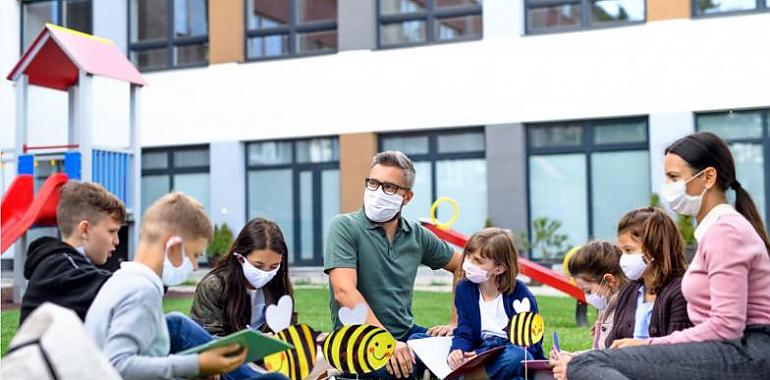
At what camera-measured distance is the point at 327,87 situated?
668 inches

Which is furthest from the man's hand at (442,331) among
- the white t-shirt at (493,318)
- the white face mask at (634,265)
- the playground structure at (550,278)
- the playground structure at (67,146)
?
the playground structure at (67,146)

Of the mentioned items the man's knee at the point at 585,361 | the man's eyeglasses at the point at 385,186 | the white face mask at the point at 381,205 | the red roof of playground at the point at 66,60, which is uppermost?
the red roof of playground at the point at 66,60

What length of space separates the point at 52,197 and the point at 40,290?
8.55 meters

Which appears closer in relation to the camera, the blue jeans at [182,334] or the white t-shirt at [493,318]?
the blue jeans at [182,334]

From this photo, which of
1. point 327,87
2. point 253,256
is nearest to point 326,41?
point 327,87

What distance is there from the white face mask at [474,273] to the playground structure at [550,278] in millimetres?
4398

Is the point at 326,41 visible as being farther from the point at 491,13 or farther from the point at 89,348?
the point at 89,348

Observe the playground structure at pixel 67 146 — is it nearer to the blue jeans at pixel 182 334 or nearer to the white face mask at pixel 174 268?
the blue jeans at pixel 182 334

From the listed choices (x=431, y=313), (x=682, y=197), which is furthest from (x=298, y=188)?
(x=682, y=197)

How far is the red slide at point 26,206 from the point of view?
1152cm

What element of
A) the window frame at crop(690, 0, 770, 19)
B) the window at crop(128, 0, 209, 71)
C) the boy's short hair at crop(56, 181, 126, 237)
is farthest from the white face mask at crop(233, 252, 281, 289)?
the window at crop(128, 0, 209, 71)

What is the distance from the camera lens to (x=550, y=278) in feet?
33.9

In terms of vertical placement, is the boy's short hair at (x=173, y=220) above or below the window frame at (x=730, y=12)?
below

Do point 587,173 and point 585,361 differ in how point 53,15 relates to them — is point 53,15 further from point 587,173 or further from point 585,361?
point 585,361
